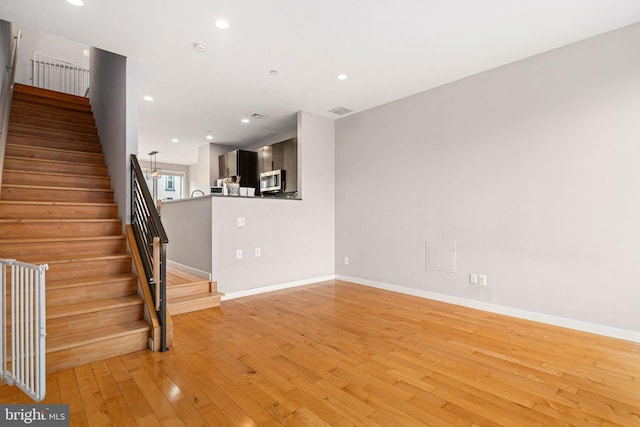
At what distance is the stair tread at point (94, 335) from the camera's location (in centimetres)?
238

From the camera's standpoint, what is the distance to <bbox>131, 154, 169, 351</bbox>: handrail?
2.69m

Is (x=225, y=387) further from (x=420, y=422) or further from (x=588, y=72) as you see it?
(x=588, y=72)

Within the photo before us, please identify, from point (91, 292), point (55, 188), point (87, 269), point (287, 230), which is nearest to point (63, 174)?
point (55, 188)

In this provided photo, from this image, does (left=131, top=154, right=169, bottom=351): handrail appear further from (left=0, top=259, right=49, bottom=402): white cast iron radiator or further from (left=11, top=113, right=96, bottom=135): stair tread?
(left=11, top=113, right=96, bottom=135): stair tread

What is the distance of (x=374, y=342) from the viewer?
286 cm

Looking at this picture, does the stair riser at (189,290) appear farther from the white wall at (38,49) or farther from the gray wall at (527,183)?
the white wall at (38,49)

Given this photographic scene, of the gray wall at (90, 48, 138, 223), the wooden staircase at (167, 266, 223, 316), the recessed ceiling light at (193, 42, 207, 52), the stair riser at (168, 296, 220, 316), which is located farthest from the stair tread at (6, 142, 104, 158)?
the stair riser at (168, 296, 220, 316)

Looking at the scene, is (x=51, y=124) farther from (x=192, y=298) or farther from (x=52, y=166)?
(x=192, y=298)

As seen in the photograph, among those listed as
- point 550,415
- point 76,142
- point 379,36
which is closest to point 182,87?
point 76,142

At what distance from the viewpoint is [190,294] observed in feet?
13.2

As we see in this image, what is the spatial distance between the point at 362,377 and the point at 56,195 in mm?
3894

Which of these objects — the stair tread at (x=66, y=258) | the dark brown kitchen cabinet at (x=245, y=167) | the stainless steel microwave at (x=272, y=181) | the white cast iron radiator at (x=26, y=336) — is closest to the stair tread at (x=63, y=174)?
the stair tread at (x=66, y=258)

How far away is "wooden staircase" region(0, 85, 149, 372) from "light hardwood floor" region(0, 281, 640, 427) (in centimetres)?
27

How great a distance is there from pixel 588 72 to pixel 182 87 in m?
4.64
